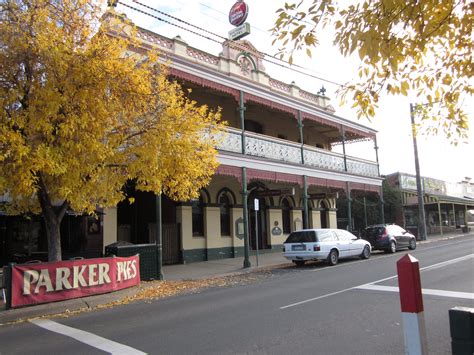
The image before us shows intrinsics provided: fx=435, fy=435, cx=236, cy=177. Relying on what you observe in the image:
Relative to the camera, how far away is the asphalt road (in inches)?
233

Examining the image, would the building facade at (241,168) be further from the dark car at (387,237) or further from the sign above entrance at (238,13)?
the dark car at (387,237)

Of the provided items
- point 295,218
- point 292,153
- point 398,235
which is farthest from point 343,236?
point 295,218

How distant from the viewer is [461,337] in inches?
114

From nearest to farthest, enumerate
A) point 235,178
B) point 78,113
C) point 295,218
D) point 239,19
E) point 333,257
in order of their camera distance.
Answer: point 78,113, point 333,257, point 239,19, point 235,178, point 295,218

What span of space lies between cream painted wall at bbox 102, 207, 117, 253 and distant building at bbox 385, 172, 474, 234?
25.4 m

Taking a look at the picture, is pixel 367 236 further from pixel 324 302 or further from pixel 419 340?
pixel 419 340

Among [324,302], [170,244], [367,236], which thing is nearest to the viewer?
[324,302]

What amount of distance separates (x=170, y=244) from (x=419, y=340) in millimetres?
16375

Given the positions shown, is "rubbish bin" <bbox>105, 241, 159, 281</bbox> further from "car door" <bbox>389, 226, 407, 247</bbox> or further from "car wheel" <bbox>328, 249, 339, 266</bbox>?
"car door" <bbox>389, 226, 407, 247</bbox>

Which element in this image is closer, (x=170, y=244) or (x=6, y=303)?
(x=6, y=303)

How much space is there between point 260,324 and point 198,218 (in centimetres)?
1290

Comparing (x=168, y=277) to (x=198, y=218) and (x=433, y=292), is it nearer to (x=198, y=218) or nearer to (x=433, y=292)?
(x=198, y=218)

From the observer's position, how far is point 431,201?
3831 centimetres

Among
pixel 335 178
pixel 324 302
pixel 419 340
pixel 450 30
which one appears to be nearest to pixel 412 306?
pixel 419 340
